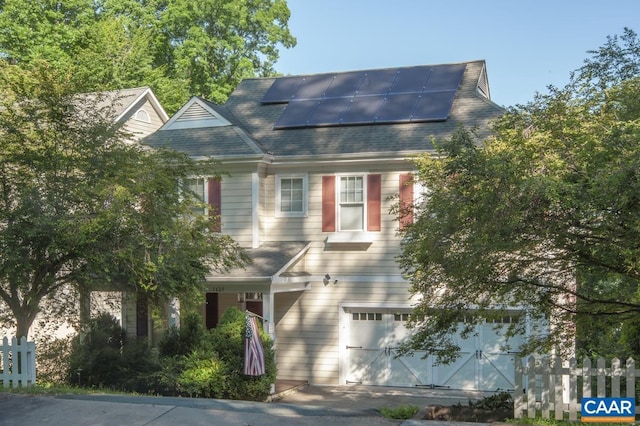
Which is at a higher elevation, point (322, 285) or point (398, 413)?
point (322, 285)

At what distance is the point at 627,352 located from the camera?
12.0 m

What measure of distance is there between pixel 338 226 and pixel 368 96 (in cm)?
424

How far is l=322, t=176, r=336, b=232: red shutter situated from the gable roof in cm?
74

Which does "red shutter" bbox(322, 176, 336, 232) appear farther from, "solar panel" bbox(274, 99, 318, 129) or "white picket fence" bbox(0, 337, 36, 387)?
"white picket fence" bbox(0, 337, 36, 387)

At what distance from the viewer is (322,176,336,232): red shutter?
19406 mm

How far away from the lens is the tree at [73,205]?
12.4 meters

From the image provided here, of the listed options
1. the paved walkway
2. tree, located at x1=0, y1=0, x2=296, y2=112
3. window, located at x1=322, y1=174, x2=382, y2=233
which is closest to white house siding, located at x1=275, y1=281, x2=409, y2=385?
window, located at x1=322, y1=174, x2=382, y2=233

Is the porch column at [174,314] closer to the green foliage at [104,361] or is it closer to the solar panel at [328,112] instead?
the green foliage at [104,361]

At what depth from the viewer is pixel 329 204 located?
63.7 feet

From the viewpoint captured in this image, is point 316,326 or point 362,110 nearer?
point 316,326

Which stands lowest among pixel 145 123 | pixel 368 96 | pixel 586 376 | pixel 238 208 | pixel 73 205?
pixel 586 376

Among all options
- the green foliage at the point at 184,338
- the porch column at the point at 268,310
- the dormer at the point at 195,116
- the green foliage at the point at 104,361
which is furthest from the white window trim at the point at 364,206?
the green foliage at the point at 104,361

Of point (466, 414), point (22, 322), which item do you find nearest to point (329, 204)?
point (22, 322)

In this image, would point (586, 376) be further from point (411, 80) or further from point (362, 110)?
point (411, 80)
